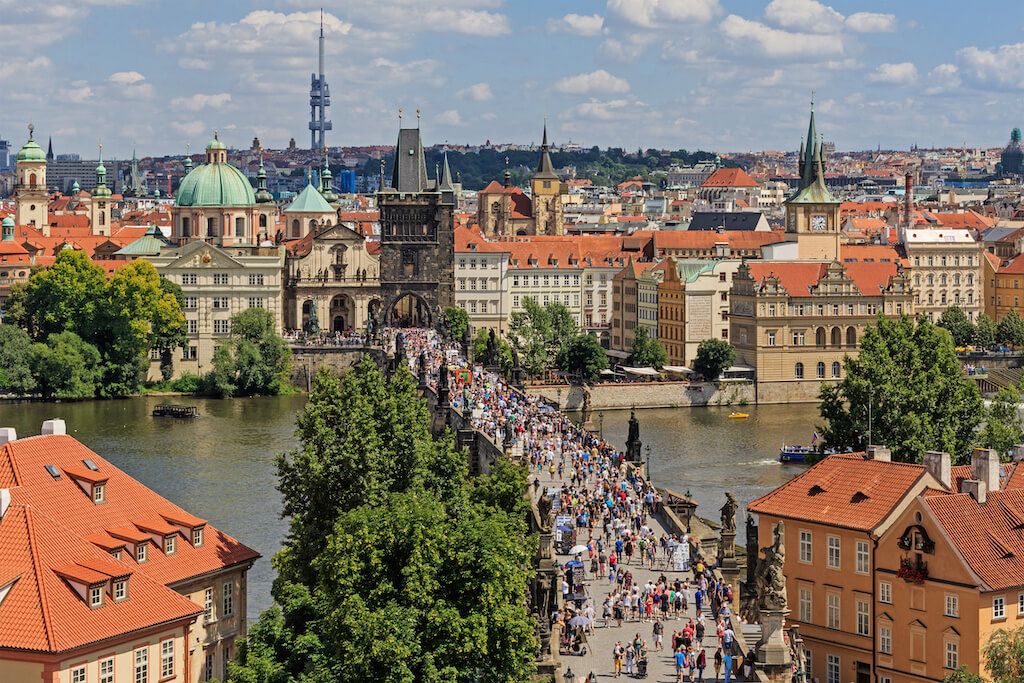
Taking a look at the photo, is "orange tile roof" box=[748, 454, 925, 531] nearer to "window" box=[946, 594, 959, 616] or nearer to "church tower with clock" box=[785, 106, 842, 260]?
"window" box=[946, 594, 959, 616]

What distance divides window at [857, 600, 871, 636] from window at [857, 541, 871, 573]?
0.66 meters

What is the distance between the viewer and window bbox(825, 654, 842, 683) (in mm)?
40188

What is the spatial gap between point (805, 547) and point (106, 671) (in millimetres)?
15898

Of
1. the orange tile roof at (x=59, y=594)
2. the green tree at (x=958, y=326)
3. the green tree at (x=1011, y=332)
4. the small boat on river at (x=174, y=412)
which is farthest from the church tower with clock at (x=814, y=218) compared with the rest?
the orange tile roof at (x=59, y=594)

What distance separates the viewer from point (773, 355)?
102562 millimetres

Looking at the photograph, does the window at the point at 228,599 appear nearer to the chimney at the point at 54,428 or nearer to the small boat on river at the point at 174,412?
the chimney at the point at 54,428

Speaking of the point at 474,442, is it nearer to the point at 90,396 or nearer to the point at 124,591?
the point at 124,591

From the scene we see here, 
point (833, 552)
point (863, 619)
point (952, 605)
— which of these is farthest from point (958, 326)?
point (952, 605)

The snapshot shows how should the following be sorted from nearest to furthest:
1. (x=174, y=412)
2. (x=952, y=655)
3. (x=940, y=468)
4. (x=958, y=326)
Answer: (x=952, y=655)
(x=940, y=468)
(x=174, y=412)
(x=958, y=326)

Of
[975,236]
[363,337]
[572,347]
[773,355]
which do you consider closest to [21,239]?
[363,337]

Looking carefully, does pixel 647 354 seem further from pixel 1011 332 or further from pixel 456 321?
pixel 1011 332

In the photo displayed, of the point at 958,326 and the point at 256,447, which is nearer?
the point at 256,447

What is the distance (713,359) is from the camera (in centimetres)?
10050

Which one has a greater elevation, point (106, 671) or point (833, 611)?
point (106, 671)
